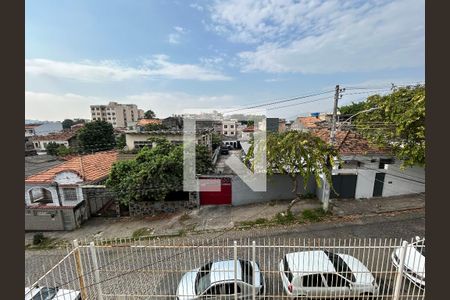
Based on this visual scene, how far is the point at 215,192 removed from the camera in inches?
464

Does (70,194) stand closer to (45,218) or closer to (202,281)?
(45,218)

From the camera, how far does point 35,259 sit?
29.4 feet

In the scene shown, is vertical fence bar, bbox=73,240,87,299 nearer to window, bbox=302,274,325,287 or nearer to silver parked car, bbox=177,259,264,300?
silver parked car, bbox=177,259,264,300

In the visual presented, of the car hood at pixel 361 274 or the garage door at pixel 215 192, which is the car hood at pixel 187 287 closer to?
the car hood at pixel 361 274

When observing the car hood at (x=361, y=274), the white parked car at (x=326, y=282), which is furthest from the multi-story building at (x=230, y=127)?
the white parked car at (x=326, y=282)

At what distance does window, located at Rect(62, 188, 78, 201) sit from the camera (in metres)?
11.2

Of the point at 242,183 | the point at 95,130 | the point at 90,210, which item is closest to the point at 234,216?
the point at 242,183

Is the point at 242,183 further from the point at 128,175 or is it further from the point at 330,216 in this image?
the point at 128,175

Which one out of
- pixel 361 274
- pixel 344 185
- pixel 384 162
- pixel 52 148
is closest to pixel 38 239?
pixel 361 274

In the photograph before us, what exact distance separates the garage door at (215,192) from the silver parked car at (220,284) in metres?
6.24

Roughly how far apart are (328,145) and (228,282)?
261 inches

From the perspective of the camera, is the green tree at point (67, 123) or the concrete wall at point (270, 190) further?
the green tree at point (67, 123)

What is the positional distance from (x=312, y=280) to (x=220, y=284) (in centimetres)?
203

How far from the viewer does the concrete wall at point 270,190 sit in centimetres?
1165
